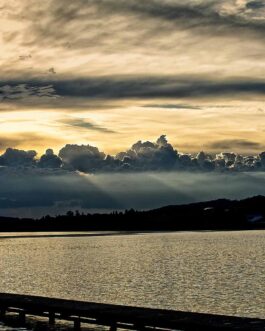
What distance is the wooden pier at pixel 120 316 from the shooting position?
41438mm

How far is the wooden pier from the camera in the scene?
4144 cm

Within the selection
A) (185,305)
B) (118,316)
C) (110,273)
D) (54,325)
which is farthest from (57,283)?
(118,316)

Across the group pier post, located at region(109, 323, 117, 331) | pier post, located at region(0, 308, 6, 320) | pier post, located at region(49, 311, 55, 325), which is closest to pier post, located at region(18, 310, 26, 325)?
pier post, located at region(49, 311, 55, 325)

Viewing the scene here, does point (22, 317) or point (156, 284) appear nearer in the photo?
point (22, 317)

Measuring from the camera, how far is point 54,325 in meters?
53.5

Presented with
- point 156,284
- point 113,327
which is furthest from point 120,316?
point 156,284

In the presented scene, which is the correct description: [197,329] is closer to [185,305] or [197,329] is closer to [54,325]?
[54,325]

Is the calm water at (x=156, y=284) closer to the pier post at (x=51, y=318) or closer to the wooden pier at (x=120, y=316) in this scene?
the wooden pier at (x=120, y=316)

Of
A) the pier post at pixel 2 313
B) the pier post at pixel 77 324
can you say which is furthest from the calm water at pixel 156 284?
the pier post at pixel 77 324

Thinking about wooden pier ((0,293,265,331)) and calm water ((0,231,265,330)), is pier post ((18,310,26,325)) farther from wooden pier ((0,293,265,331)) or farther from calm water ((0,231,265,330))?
calm water ((0,231,265,330))

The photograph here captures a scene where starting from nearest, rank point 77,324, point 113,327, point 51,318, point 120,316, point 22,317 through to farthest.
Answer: point 120,316
point 113,327
point 77,324
point 51,318
point 22,317

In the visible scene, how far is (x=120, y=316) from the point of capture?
1826 inches

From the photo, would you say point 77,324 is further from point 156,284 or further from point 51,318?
point 156,284

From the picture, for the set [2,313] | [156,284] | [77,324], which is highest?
[156,284]
